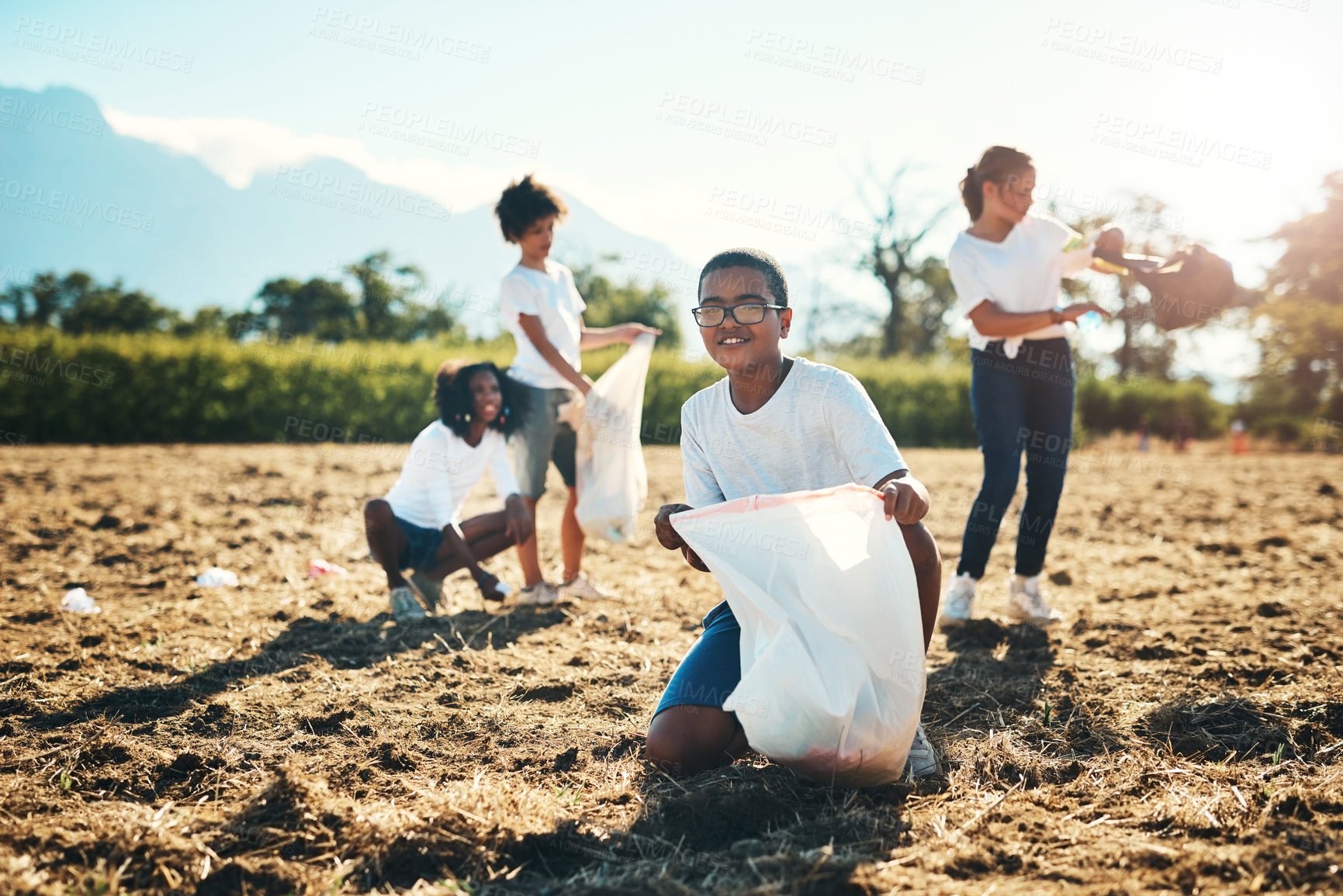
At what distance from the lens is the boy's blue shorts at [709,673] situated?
6.89 feet

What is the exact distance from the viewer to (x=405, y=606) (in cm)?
379

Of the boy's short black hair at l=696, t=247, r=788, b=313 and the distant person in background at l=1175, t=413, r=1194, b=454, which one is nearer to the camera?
the boy's short black hair at l=696, t=247, r=788, b=313

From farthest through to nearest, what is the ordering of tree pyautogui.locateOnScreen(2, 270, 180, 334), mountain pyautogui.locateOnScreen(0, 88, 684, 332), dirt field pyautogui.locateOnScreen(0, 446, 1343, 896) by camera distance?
mountain pyautogui.locateOnScreen(0, 88, 684, 332)
tree pyautogui.locateOnScreen(2, 270, 180, 334)
dirt field pyautogui.locateOnScreen(0, 446, 1343, 896)

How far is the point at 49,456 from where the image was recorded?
32.4 ft

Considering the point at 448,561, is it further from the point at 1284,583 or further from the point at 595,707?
the point at 1284,583

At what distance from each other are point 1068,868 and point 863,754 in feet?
1.44

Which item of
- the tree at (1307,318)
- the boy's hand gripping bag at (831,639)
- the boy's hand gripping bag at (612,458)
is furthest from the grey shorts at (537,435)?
the tree at (1307,318)

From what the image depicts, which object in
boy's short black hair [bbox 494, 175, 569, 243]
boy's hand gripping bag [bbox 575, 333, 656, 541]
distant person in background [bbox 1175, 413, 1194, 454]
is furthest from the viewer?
distant person in background [bbox 1175, 413, 1194, 454]

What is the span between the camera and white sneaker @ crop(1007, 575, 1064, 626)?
355cm

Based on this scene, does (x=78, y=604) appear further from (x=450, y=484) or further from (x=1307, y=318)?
(x=1307, y=318)

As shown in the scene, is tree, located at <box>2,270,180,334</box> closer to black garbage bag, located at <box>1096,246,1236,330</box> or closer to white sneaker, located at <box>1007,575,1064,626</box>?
white sneaker, located at <box>1007,575,1064,626</box>

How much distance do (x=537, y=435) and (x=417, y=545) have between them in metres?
0.77

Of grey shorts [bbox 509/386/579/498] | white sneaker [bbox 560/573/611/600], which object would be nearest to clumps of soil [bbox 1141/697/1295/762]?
white sneaker [bbox 560/573/611/600]

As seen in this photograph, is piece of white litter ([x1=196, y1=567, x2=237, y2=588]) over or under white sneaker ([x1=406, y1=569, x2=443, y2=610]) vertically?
under
